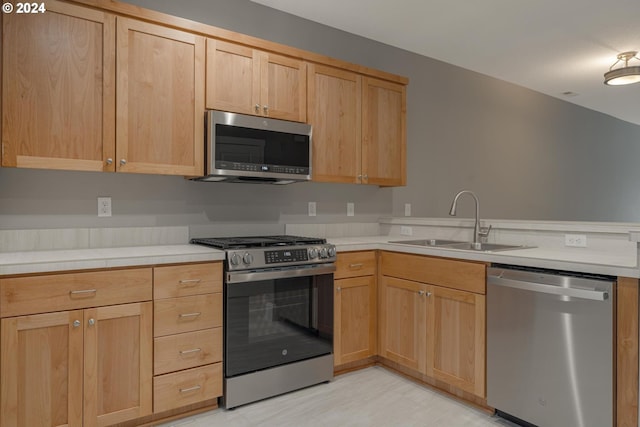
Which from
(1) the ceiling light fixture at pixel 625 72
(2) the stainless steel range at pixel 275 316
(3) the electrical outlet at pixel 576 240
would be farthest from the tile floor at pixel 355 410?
(1) the ceiling light fixture at pixel 625 72

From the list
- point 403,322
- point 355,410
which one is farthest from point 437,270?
point 355,410

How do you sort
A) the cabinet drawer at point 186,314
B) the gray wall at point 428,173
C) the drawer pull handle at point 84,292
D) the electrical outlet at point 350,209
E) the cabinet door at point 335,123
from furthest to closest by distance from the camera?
the electrical outlet at point 350,209, the cabinet door at point 335,123, the gray wall at point 428,173, the cabinet drawer at point 186,314, the drawer pull handle at point 84,292

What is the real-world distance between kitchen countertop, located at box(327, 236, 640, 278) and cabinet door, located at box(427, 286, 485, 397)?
235mm

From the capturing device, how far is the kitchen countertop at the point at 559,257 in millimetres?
1792

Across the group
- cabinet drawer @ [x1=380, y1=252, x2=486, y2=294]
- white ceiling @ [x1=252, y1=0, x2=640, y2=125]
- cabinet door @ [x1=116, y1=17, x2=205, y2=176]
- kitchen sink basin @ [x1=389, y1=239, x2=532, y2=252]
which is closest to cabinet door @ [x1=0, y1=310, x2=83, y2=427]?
cabinet door @ [x1=116, y1=17, x2=205, y2=176]

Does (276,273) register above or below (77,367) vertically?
above

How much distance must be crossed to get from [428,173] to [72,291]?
3321 mm

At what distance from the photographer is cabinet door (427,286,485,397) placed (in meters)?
2.31

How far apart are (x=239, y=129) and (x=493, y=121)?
3.46 m

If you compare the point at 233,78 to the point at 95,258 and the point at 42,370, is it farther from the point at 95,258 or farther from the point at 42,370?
the point at 42,370

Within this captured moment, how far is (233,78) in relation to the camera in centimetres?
262

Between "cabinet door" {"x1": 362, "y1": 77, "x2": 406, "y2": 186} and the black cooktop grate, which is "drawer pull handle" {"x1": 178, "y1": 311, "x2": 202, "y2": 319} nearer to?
the black cooktop grate

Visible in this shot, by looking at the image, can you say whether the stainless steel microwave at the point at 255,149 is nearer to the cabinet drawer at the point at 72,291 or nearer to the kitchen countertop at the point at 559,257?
the kitchen countertop at the point at 559,257

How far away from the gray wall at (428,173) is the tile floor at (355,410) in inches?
50.0
